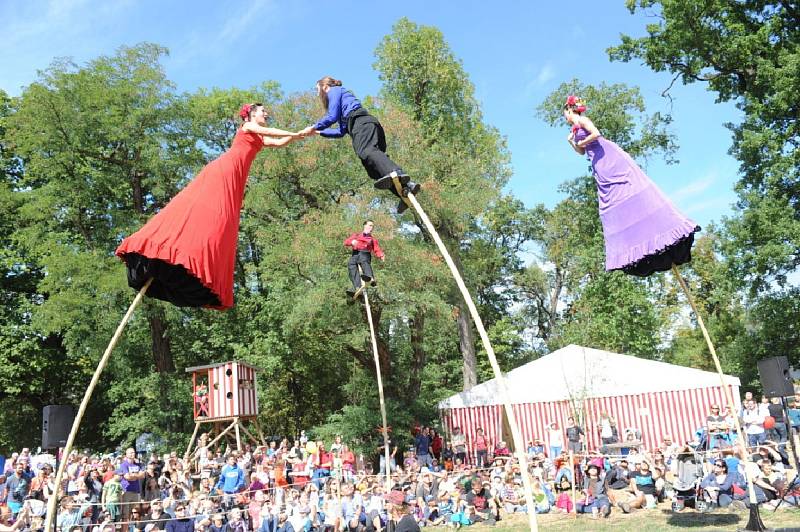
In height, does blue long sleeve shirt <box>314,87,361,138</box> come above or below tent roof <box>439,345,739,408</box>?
above

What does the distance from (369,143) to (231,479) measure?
25.9ft

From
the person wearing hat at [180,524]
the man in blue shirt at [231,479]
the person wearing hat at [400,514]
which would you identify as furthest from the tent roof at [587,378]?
the person wearing hat at [180,524]

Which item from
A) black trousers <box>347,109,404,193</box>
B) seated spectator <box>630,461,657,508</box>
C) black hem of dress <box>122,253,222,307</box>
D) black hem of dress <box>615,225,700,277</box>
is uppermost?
black trousers <box>347,109,404,193</box>

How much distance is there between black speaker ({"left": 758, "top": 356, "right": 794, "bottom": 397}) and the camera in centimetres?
852

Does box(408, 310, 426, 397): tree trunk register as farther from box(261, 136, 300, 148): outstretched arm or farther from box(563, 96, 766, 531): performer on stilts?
box(261, 136, 300, 148): outstretched arm

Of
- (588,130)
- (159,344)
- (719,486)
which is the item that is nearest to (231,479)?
(719,486)

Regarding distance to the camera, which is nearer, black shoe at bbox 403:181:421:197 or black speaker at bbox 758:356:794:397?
black shoe at bbox 403:181:421:197

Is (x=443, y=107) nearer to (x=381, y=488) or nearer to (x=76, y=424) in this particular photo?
(x=381, y=488)

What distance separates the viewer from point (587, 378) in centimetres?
1612

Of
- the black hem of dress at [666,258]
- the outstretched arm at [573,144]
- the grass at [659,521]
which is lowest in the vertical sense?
the grass at [659,521]

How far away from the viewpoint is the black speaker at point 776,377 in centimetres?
852

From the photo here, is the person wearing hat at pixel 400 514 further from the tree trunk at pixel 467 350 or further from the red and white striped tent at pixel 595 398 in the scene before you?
the tree trunk at pixel 467 350

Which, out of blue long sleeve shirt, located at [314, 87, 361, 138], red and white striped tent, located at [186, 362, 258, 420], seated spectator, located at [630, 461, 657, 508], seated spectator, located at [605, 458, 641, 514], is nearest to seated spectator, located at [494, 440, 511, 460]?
seated spectator, located at [605, 458, 641, 514]

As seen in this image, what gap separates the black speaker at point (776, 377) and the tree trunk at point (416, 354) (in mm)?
10532
